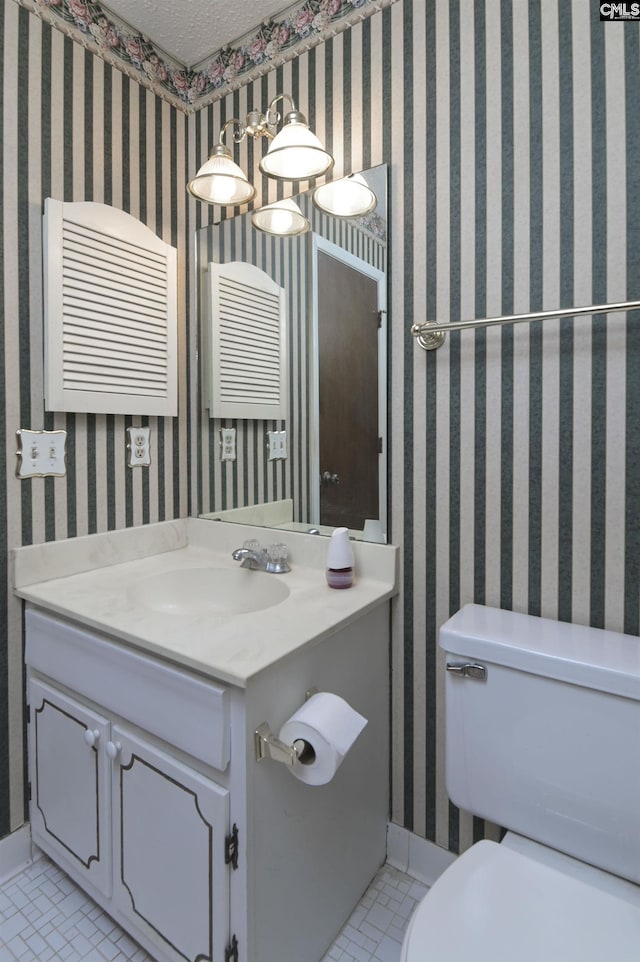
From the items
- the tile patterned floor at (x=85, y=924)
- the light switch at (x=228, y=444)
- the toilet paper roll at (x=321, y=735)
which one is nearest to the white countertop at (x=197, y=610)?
the toilet paper roll at (x=321, y=735)

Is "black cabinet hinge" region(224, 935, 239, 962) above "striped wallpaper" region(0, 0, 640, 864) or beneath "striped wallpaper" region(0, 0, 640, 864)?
beneath

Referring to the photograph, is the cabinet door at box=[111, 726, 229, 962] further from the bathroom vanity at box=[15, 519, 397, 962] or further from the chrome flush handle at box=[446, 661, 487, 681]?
the chrome flush handle at box=[446, 661, 487, 681]

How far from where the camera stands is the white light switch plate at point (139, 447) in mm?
1627

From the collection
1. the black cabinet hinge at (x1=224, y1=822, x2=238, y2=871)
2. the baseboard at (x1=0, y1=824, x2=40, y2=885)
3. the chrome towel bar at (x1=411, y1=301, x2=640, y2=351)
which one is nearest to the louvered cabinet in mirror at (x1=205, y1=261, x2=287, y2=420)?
the chrome towel bar at (x1=411, y1=301, x2=640, y2=351)

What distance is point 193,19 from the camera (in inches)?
59.8

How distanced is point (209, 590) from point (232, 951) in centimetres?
83

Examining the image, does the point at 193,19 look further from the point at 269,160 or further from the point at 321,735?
the point at 321,735

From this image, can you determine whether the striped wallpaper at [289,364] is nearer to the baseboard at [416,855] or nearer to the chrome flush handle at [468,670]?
the chrome flush handle at [468,670]

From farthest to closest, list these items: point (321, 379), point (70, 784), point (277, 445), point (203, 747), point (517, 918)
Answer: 1. point (277, 445)
2. point (321, 379)
3. point (70, 784)
4. point (203, 747)
5. point (517, 918)

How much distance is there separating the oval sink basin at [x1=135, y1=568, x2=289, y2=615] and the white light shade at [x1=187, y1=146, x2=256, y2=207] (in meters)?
1.11

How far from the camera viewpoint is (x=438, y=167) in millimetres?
1274

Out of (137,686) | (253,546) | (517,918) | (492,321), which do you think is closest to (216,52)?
(492,321)

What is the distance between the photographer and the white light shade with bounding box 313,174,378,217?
53.4 inches

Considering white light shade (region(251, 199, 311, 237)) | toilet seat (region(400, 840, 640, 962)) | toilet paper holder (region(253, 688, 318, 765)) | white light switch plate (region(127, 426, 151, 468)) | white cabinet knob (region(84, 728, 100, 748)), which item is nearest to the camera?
toilet seat (region(400, 840, 640, 962))
